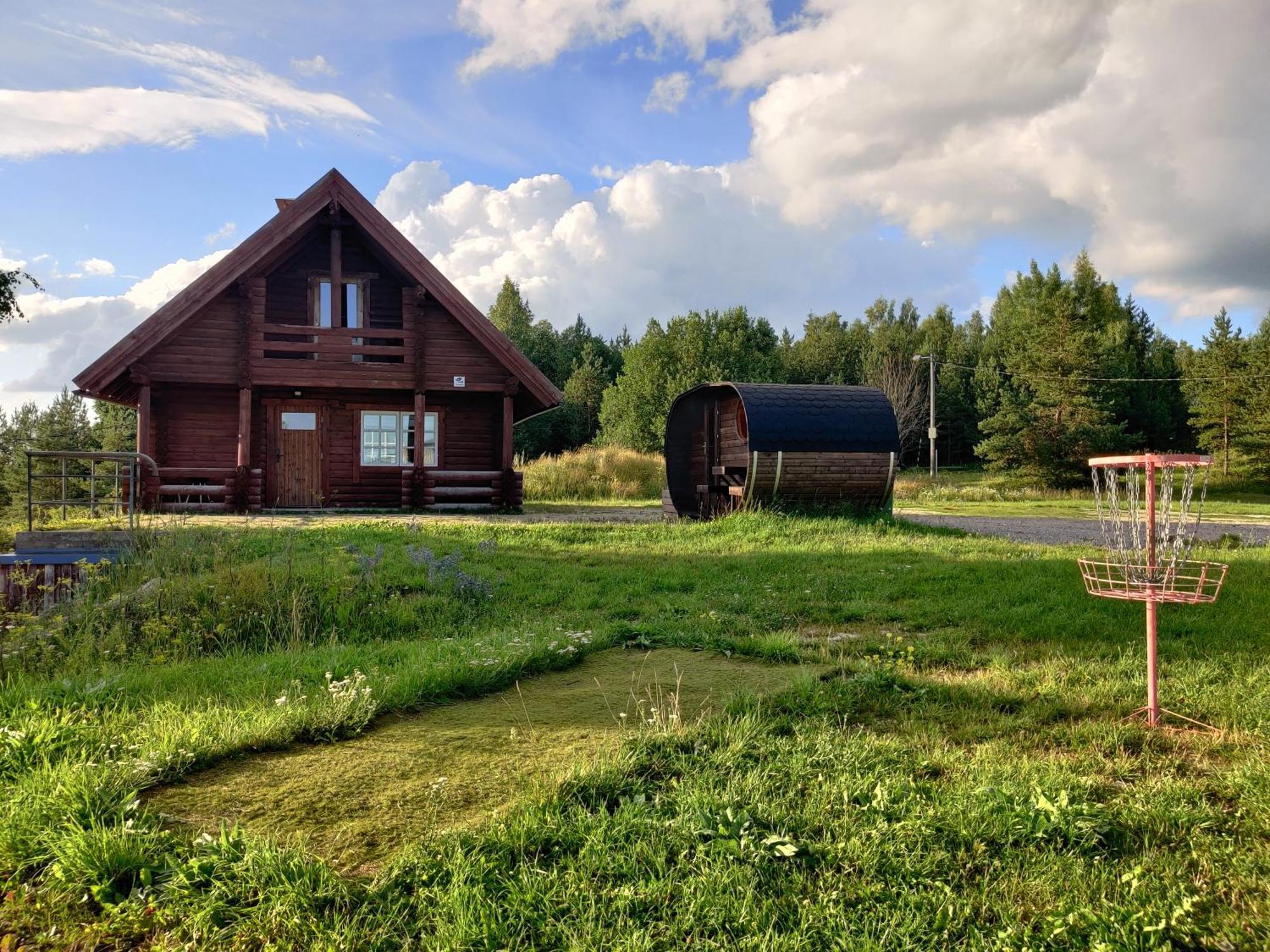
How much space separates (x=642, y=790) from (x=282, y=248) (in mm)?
17029

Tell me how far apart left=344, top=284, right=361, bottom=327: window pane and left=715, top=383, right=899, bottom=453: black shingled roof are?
8.76 m

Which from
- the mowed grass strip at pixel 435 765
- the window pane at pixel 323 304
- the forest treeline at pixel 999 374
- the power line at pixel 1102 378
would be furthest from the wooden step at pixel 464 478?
the power line at pixel 1102 378

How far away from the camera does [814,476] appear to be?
13891 mm

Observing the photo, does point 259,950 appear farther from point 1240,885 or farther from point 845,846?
point 1240,885

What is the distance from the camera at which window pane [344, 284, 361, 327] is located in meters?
18.0

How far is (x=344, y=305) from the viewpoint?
18.0m

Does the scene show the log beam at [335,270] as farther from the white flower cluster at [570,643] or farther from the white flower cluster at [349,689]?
the white flower cluster at [349,689]

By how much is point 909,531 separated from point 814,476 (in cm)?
183

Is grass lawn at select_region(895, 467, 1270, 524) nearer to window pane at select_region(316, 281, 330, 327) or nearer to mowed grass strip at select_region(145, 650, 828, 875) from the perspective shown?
mowed grass strip at select_region(145, 650, 828, 875)

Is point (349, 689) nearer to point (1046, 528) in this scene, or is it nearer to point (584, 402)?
point (1046, 528)

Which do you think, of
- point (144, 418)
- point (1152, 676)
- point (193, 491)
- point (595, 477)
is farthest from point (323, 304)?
point (1152, 676)

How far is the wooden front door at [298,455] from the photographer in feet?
57.6

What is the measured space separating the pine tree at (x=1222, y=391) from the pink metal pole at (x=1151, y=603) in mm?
48570

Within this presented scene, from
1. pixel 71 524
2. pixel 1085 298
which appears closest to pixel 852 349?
pixel 1085 298
